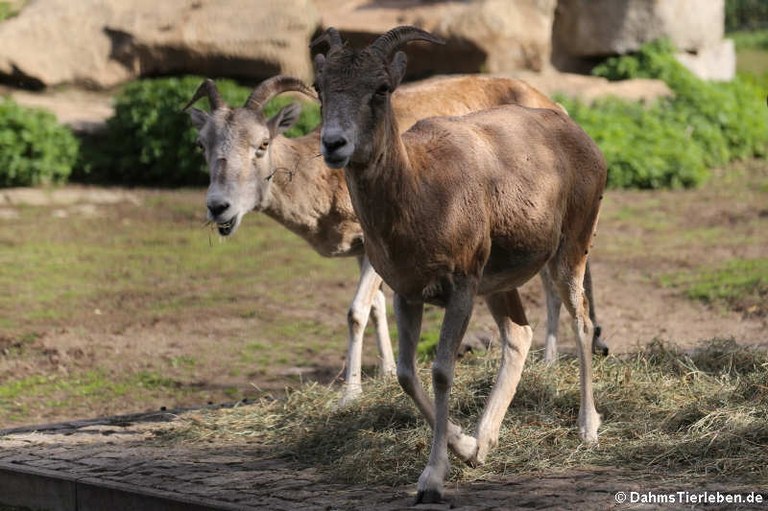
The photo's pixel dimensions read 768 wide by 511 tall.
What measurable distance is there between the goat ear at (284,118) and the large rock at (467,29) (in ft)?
38.0

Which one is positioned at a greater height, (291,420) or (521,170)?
(521,170)

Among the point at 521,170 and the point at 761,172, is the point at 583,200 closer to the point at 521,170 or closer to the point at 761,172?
the point at 521,170

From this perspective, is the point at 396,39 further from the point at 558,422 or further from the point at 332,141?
the point at 558,422

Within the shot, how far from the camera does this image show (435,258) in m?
7.02

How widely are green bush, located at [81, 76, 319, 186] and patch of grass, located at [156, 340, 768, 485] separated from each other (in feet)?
35.0

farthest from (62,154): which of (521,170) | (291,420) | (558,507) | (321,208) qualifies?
(558,507)

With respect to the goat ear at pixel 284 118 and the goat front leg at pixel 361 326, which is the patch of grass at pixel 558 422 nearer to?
the goat front leg at pixel 361 326

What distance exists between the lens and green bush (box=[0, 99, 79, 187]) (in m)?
18.8

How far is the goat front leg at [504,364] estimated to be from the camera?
7.67 meters

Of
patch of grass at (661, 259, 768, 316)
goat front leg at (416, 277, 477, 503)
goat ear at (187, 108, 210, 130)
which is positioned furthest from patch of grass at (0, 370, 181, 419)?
patch of grass at (661, 259, 768, 316)

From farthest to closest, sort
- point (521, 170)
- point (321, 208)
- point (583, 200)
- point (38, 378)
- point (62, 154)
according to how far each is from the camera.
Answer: point (62, 154) → point (38, 378) → point (321, 208) → point (583, 200) → point (521, 170)

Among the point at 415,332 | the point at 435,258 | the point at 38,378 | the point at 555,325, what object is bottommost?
the point at 38,378

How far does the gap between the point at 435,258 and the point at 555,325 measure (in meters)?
3.33

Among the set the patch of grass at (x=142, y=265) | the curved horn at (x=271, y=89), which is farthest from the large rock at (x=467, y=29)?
the curved horn at (x=271, y=89)
